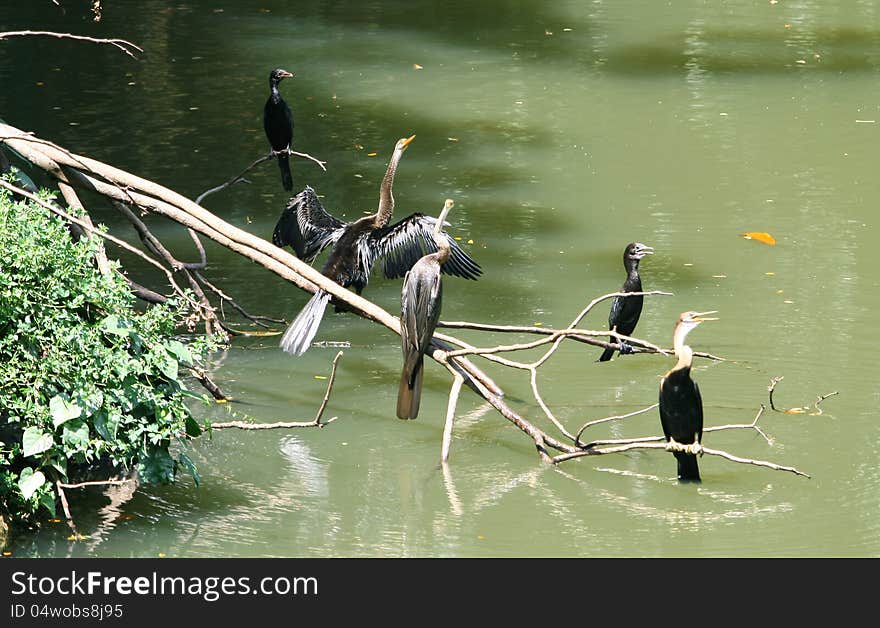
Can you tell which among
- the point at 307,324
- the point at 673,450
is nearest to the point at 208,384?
the point at 307,324

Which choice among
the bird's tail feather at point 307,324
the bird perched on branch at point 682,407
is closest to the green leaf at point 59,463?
the bird's tail feather at point 307,324

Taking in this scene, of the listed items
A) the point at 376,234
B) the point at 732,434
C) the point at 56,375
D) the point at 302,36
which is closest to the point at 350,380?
the point at 376,234

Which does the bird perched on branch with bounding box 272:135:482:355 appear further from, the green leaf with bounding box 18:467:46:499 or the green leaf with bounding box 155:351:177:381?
the green leaf with bounding box 18:467:46:499

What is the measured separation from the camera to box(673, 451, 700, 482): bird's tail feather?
4934mm

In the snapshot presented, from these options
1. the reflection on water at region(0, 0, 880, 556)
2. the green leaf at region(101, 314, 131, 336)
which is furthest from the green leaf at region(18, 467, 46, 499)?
the green leaf at region(101, 314, 131, 336)

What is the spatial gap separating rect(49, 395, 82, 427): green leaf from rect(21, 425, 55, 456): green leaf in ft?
0.16

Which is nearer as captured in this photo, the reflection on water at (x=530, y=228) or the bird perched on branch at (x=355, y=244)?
the reflection on water at (x=530, y=228)

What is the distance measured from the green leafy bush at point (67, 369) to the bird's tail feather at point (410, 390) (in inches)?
36.4

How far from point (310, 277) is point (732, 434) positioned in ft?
5.50

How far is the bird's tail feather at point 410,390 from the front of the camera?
203 inches

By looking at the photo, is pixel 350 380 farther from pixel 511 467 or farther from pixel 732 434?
pixel 732 434

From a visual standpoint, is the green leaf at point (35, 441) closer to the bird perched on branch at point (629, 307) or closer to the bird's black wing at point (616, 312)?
the bird perched on branch at point (629, 307)

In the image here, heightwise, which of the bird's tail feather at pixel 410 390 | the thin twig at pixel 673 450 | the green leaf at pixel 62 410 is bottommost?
the thin twig at pixel 673 450

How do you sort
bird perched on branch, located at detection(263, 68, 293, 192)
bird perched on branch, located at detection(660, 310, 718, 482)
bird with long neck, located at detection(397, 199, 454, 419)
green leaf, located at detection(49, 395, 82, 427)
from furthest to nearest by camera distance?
bird perched on branch, located at detection(263, 68, 293, 192) < bird with long neck, located at detection(397, 199, 454, 419) < bird perched on branch, located at detection(660, 310, 718, 482) < green leaf, located at detection(49, 395, 82, 427)
